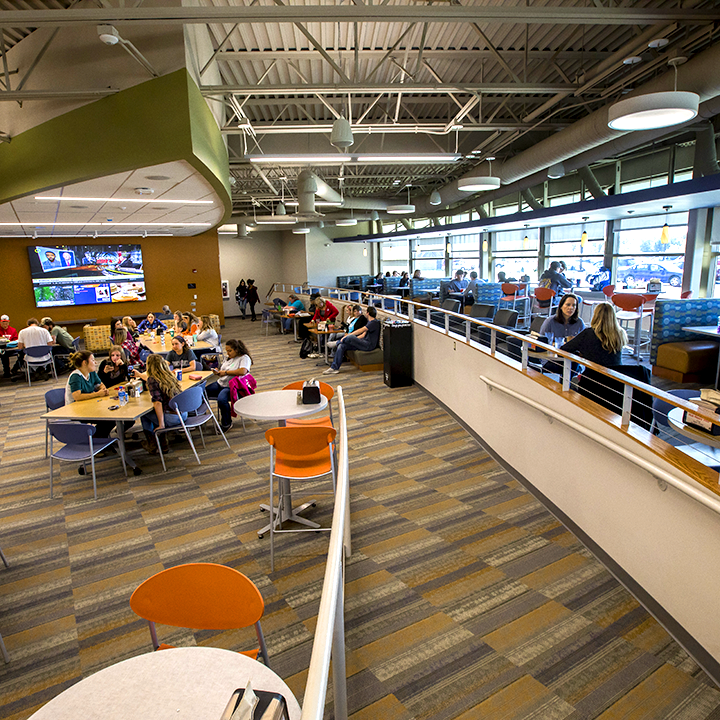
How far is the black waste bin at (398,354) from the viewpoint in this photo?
Answer: 718cm

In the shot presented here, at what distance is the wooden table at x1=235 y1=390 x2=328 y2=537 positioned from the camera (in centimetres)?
352

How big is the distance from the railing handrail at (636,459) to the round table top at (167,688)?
6.41 feet

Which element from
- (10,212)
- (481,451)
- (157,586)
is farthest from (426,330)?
(10,212)

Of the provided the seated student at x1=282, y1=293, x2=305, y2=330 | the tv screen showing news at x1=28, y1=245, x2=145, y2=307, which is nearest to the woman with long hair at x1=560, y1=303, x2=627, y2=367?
the seated student at x1=282, y1=293, x2=305, y2=330

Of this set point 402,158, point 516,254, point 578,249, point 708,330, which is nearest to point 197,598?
point 402,158

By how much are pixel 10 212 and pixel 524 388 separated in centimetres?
774

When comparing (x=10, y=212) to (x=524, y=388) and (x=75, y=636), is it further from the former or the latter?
(x=524, y=388)

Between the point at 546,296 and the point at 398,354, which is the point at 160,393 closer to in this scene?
the point at 398,354

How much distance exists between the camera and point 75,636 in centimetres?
266

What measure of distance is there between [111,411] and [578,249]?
11.7m

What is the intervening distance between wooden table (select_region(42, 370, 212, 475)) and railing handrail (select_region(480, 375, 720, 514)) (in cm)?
355

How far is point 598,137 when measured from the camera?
22.2 ft

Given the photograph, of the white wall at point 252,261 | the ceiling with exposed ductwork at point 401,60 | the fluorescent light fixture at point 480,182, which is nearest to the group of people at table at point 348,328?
the fluorescent light fixture at point 480,182

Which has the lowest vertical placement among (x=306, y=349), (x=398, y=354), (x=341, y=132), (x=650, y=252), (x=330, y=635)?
(x=306, y=349)
